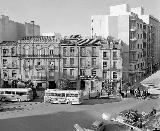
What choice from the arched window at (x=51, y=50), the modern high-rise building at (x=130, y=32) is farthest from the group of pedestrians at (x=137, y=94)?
the arched window at (x=51, y=50)

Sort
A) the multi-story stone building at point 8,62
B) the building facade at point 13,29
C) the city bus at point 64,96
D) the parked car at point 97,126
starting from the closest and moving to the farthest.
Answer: the parked car at point 97,126 → the city bus at point 64,96 → the multi-story stone building at point 8,62 → the building facade at point 13,29

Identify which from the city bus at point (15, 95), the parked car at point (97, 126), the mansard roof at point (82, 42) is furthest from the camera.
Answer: the mansard roof at point (82, 42)

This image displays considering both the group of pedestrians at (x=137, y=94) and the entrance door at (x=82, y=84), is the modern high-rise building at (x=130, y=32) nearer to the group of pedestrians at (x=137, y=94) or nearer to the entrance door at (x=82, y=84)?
the group of pedestrians at (x=137, y=94)

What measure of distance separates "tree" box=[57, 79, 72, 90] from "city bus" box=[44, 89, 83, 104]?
28.2ft

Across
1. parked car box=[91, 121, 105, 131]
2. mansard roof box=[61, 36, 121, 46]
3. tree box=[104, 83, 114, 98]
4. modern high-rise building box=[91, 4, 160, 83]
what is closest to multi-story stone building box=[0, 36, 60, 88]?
mansard roof box=[61, 36, 121, 46]

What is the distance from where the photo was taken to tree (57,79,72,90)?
196ft

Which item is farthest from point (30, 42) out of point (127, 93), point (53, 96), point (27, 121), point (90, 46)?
point (27, 121)

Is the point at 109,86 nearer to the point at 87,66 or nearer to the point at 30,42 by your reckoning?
the point at 87,66

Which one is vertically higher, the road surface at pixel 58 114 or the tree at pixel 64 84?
the tree at pixel 64 84

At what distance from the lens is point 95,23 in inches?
3014

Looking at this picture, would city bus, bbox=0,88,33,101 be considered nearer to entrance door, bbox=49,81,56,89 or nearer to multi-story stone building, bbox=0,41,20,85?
entrance door, bbox=49,81,56,89

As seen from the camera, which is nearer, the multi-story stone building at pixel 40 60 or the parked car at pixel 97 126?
the parked car at pixel 97 126

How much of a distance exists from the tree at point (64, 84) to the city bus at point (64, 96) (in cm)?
859

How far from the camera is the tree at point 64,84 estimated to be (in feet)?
196
